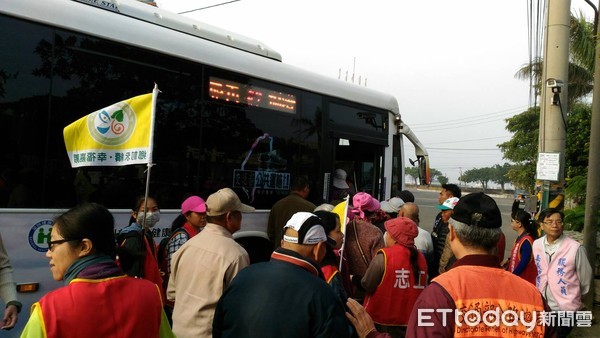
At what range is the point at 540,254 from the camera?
5.09m

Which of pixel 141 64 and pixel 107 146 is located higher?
pixel 141 64

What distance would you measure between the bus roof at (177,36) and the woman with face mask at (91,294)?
2.96 metres

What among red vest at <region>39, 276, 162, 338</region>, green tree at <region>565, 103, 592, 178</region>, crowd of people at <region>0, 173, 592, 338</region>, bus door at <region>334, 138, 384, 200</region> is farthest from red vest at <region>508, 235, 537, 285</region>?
green tree at <region>565, 103, 592, 178</region>

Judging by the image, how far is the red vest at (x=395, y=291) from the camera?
394cm

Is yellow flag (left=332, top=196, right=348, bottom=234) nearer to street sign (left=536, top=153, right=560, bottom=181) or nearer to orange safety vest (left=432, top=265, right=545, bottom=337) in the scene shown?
orange safety vest (left=432, top=265, right=545, bottom=337)

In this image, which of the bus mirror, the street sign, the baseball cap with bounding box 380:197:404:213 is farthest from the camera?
the bus mirror

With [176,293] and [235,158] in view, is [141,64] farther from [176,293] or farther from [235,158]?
[176,293]

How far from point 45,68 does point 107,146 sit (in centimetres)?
138

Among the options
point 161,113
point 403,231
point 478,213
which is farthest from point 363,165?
point 478,213

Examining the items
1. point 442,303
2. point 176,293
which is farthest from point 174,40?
point 442,303

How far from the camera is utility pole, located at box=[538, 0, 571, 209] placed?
7.32 meters

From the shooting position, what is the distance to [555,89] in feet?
24.0

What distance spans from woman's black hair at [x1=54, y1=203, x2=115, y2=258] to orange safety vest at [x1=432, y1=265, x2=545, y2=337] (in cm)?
134

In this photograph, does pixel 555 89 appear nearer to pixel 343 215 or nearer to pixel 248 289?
pixel 343 215
